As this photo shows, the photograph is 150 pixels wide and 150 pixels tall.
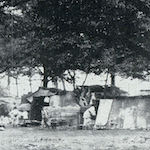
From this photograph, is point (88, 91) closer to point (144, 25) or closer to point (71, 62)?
point (71, 62)

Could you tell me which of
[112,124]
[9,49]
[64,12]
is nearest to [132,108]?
[112,124]

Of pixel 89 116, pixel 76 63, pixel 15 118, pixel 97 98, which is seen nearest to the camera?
pixel 89 116

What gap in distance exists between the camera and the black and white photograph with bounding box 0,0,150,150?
44.5 feet

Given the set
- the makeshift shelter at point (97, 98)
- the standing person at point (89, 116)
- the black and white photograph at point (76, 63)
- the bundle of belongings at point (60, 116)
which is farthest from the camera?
the standing person at point (89, 116)

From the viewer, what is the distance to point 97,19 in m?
13.7

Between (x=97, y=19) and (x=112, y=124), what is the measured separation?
1666 cm

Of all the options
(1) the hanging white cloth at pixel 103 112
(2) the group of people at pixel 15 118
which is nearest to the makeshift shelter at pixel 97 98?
(1) the hanging white cloth at pixel 103 112

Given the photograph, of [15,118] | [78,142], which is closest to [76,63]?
[15,118]

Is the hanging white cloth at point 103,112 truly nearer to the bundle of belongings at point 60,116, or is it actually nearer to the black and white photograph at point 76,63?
the black and white photograph at point 76,63

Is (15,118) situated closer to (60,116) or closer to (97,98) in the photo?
(97,98)

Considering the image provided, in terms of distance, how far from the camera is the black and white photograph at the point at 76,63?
13.6 metres

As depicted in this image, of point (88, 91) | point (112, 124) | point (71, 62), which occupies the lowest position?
point (112, 124)

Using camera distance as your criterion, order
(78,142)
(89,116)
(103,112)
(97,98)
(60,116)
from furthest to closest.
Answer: (97,98)
(89,116)
(60,116)
(103,112)
(78,142)

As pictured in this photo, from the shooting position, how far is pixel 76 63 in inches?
1737
